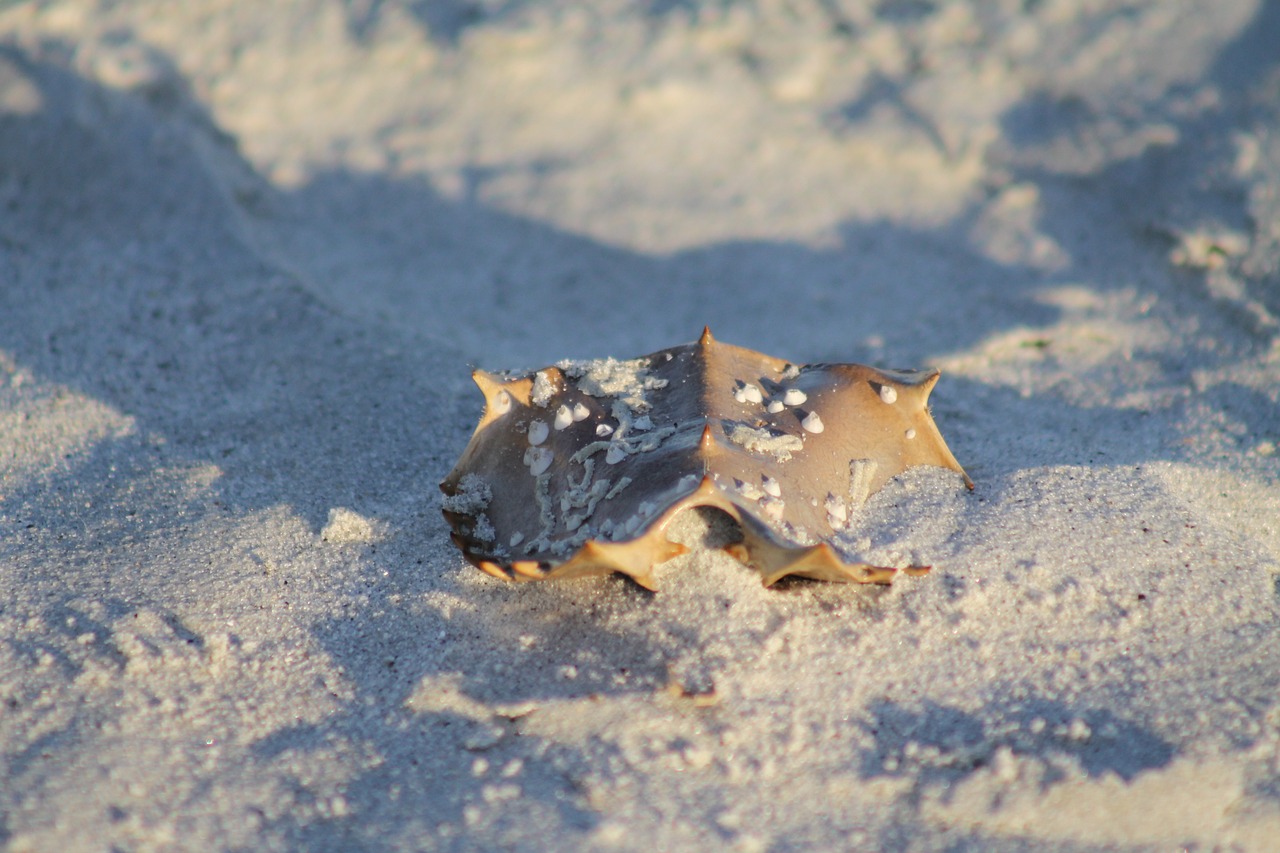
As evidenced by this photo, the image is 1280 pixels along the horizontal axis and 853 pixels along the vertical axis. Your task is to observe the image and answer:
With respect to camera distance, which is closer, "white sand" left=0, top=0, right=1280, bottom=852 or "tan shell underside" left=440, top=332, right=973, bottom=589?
"white sand" left=0, top=0, right=1280, bottom=852

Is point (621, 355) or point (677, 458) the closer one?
point (677, 458)

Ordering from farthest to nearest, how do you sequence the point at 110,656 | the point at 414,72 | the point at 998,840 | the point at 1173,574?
1. the point at 414,72
2. the point at 1173,574
3. the point at 110,656
4. the point at 998,840

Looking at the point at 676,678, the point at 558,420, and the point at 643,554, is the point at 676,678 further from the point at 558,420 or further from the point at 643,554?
the point at 558,420

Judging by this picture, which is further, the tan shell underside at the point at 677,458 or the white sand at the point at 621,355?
the tan shell underside at the point at 677,458

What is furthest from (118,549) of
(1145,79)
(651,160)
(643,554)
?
(1145,79)

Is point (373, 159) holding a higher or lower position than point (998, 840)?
higher
